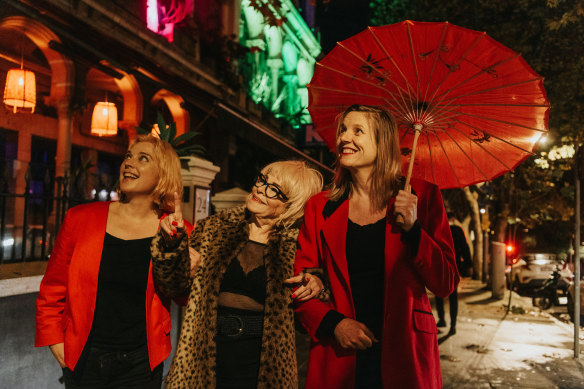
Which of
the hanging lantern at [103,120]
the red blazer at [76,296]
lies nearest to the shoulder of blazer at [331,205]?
the red blazer at [76,296]

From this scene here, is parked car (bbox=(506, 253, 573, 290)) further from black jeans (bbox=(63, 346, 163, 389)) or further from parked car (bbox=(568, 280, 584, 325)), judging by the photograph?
black jeans (bbox=(63, 346, 163, 389))

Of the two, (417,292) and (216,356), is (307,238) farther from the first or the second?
(216,356)

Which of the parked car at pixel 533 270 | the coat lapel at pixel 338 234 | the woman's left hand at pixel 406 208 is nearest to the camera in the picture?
the woman's left hand at pixel 406 208

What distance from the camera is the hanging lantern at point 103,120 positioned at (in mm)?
9633

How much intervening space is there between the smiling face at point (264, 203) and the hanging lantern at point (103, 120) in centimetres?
779

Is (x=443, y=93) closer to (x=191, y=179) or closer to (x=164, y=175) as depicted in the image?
(x=164, y=175)

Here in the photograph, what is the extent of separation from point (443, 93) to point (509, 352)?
20.1 ft

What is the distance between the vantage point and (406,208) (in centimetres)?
214

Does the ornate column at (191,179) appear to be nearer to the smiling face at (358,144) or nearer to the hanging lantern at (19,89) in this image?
Answer: the hanging lantern at (19,89)

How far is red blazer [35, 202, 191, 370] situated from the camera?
2633 millimetres

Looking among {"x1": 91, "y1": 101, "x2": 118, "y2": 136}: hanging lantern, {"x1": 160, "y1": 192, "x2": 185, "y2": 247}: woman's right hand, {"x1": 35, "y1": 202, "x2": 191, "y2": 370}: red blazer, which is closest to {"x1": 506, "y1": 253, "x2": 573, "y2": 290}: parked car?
{"x1": 91, "y1": 101, "x2": 118, "y2": 136}: hanging lantern

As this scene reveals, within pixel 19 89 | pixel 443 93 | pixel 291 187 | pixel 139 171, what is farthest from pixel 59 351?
pixel 19 89

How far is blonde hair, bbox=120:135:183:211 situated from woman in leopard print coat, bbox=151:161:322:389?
0.32 m


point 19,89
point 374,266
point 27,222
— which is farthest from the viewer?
point 19,89
